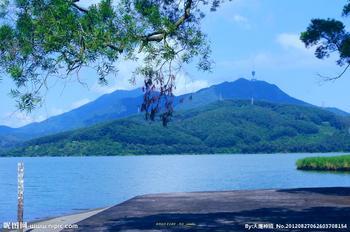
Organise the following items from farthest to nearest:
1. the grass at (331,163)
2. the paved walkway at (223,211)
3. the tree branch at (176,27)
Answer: the grass at (331,163)
the paved walkway at (223,211)
the tree branch at (176,27)

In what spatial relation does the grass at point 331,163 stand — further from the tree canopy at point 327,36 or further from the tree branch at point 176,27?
the tree branch at point 176,27

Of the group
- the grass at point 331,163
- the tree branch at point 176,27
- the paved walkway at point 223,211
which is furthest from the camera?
the grass at point 331,163

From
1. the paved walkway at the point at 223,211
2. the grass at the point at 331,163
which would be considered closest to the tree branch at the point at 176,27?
the paved walkway at the point at 223,211

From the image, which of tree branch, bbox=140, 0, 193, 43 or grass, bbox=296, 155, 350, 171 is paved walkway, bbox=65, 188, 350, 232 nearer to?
tree branch, bbox=140, 0, 193, 43

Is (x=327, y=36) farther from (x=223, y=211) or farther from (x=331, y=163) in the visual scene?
(x=331, y=163)

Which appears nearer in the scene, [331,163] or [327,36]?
[327,36]

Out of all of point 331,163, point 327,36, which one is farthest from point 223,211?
point 331,163

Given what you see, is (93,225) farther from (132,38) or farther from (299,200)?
(299,200)

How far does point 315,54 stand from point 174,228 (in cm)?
1212

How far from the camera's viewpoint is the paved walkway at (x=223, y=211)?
16.5 m

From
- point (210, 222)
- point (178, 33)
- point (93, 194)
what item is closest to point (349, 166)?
point (93, 194)

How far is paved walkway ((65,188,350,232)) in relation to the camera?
54.1 feet

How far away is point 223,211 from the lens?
2003 cm

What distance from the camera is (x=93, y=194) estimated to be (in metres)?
66.2
